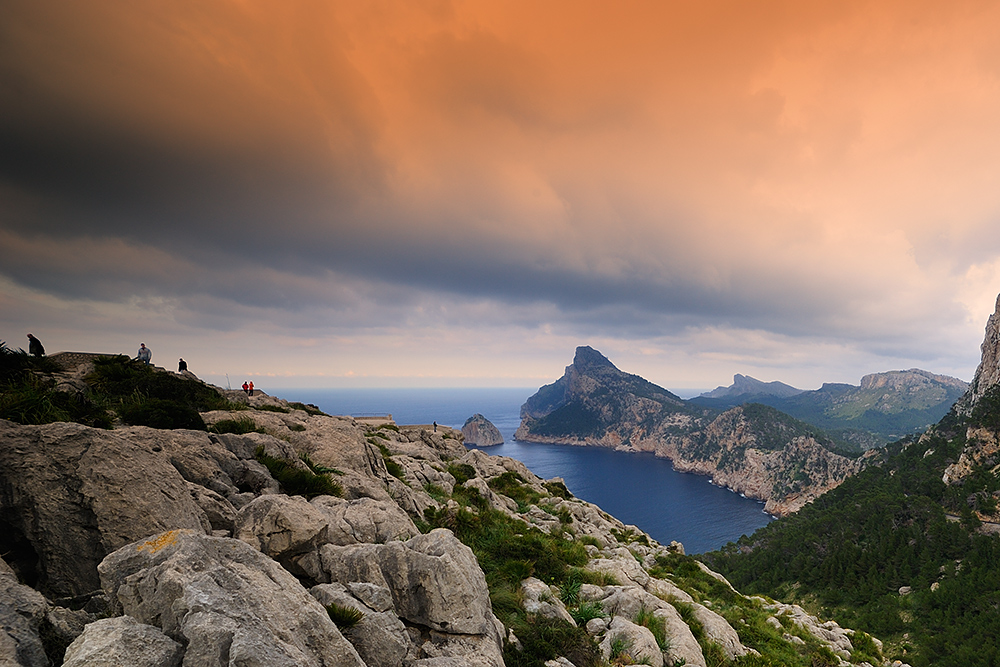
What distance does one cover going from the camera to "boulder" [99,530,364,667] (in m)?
4.45

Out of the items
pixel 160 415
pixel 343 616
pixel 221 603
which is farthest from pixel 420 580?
pixel 160 415

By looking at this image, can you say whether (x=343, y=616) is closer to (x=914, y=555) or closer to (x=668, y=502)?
(x=914, y=555)

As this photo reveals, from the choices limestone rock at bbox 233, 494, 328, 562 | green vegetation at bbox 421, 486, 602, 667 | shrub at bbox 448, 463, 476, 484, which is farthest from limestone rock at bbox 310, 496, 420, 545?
shrub at bbox 448, 463, 476, 484

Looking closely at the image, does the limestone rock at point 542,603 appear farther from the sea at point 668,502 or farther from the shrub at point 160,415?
the sea at point 668,502

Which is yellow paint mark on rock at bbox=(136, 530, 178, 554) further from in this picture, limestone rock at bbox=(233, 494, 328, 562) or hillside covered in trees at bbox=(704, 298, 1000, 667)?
hillside covered in trees at bbox=(704, 298, 1000, 667)

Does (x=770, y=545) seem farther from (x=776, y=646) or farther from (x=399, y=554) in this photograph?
(x=399, y=554)

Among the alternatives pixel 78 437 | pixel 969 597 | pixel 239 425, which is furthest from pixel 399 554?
pixel 969 597

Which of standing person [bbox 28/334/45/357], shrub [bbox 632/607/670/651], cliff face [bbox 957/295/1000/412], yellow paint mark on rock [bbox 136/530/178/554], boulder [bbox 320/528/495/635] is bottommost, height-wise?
shrub [bbox 632/607/670/651]

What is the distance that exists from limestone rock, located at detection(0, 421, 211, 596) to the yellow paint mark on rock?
5.28 feet

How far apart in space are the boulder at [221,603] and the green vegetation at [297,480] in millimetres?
6687

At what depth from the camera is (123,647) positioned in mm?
4281

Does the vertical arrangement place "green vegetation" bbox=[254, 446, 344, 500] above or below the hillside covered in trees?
above

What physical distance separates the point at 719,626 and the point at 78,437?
2010cm

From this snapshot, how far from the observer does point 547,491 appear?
35312 mm
